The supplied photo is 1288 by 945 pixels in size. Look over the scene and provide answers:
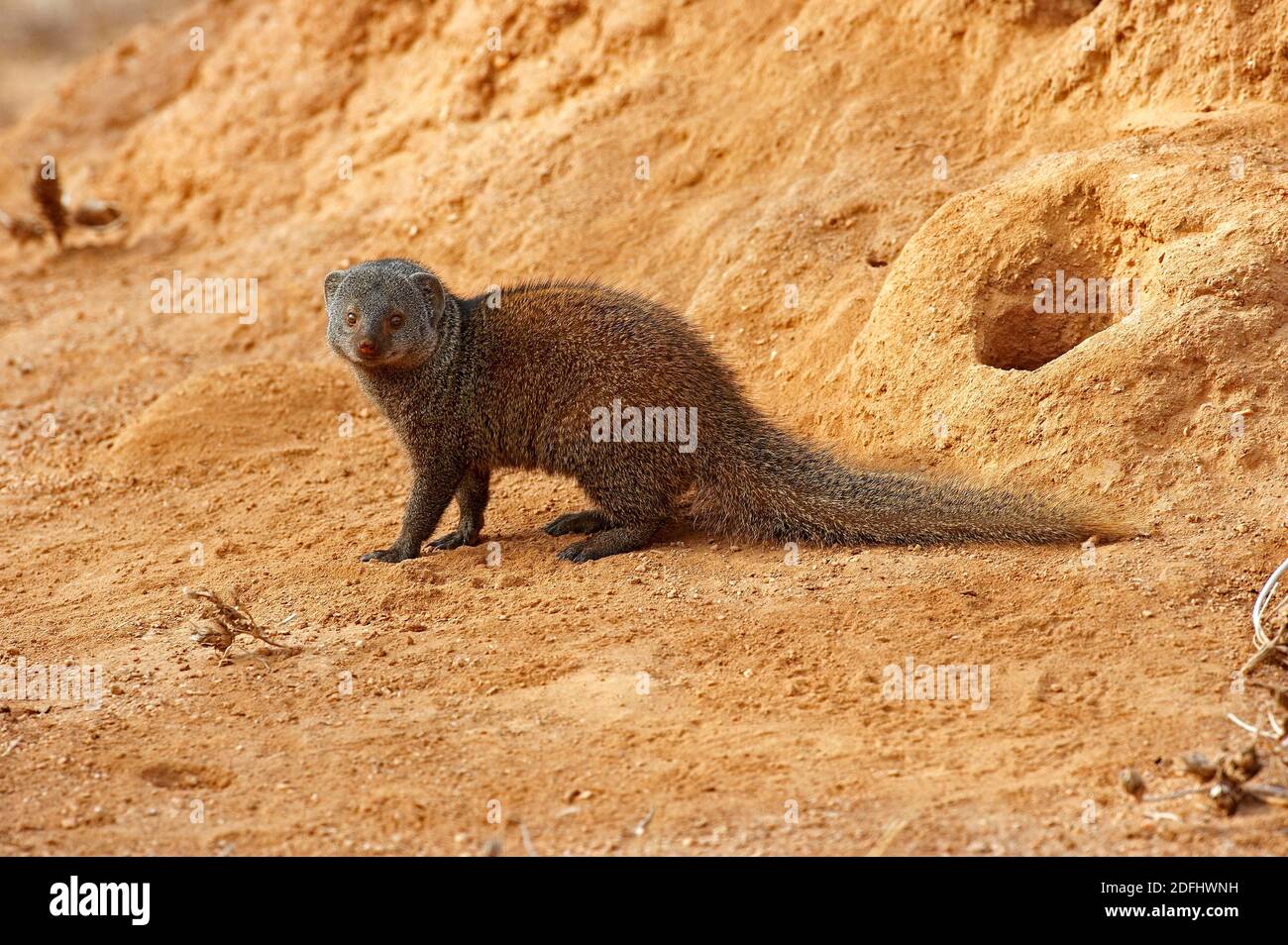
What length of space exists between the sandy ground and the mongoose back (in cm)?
20

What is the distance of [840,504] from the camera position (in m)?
4.82

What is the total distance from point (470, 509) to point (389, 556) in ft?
1.40

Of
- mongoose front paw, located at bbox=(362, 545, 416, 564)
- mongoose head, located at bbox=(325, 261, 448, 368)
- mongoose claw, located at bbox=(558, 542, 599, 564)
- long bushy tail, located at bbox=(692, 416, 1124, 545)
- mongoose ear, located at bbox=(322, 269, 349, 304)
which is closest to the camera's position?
long bushy tail, located at bbox=(692, 416, 1124, 545)

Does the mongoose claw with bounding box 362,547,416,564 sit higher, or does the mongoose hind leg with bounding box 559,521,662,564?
the mongoose hind leg with bounding box 559,521,662,564

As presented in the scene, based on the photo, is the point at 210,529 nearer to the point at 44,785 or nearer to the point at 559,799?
the point at 44,785

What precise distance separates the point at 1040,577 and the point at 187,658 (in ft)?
9.26

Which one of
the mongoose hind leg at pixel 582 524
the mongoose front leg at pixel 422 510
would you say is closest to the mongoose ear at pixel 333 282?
the mongoose front leg at pixel 422 510

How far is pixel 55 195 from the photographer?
9539 mm

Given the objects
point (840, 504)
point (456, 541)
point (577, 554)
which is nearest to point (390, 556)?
point (456, 541)

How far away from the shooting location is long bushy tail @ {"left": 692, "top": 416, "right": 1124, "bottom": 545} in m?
4.55

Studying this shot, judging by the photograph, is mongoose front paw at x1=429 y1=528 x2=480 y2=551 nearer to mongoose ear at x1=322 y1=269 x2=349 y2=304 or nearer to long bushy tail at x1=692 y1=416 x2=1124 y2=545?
long bushy tail at x1=692 y1=416 x2=1124 y2=545

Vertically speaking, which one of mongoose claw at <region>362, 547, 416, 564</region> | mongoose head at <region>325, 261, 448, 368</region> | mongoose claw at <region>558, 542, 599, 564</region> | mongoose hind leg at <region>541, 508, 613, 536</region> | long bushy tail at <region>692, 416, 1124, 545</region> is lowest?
mongoose claw at <region>362, 547, 416, 564</region>

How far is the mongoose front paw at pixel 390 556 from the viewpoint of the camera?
207 inches

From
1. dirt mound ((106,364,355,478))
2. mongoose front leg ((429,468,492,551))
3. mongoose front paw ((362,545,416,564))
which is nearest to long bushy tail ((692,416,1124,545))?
mongoose front leg ((429,468,492,551))
